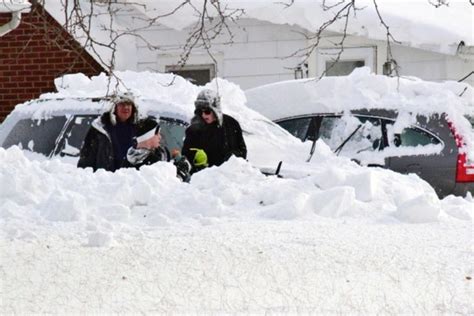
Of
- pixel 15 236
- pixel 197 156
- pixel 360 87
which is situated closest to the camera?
pixel 15 236

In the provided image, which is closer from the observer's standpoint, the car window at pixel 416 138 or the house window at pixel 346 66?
the car window at pixel 416 138

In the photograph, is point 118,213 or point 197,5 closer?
point 118,213

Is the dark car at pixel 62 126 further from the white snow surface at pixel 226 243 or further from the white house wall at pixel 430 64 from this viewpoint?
the white house wall at pixel 430 64

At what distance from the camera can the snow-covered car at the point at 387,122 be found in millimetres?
11445

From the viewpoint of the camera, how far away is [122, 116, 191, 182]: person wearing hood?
32.0 feet

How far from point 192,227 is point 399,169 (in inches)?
172

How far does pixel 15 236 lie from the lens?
23.8 feet

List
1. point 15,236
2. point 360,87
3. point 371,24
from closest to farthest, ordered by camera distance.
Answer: point 15,236 < point 360,87 < point 371,24

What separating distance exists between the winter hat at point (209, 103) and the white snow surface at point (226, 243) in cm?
127

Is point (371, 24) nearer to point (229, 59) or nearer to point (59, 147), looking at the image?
point (229, 59)

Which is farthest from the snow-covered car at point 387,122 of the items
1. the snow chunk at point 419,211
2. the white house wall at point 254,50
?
the snow chunk at point 419,211

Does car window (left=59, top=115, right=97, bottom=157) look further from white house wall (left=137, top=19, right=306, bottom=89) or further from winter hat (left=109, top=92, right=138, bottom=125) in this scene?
white house wall (left=137, top=19, right=306, bottom=89)

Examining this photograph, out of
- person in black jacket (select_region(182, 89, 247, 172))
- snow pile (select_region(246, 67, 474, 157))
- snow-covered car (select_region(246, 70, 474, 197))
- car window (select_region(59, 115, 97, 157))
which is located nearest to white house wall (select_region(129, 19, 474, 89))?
snow pile (select_region(246, 67, 474, 157))

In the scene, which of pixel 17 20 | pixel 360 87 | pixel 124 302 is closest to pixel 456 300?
pixel 124 302
